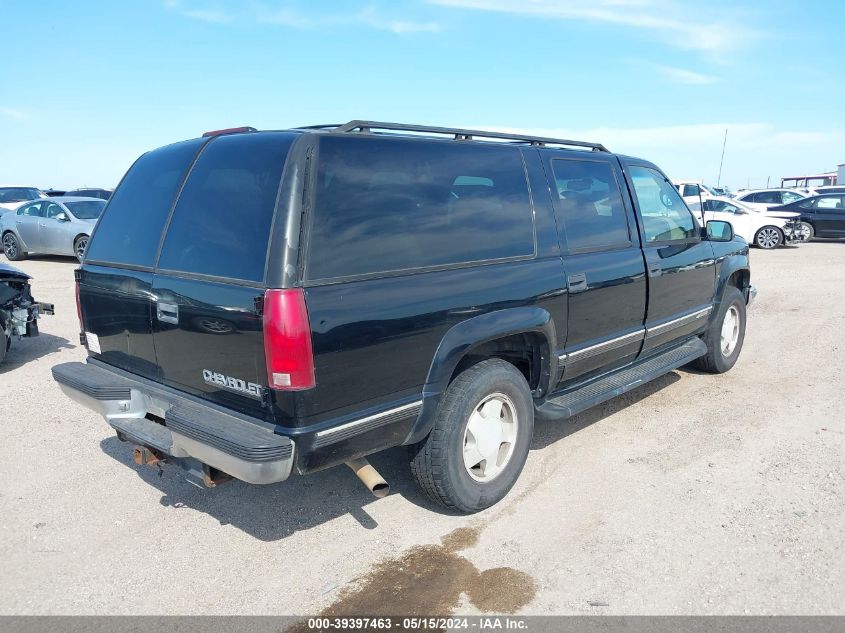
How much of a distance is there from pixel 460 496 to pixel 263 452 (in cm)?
128

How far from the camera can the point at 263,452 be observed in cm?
273

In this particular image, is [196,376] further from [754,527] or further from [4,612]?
[754,527]

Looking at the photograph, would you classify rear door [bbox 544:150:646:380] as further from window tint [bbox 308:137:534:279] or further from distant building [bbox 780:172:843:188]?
distant building [bbox 780:172:843:188]

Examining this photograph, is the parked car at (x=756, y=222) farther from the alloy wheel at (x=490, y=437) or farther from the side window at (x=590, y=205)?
the alloy wheel at (x=490, y=437)

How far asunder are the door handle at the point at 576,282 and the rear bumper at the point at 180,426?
2075mm

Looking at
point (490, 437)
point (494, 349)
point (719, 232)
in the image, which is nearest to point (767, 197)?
point (719, 232)

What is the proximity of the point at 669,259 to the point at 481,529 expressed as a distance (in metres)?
2.68

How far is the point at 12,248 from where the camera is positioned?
16.0 meters

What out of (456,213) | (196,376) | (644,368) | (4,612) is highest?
(456,213)

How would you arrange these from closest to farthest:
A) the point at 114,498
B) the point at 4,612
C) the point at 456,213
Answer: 1. the point at 4,612
2. the point at 456,213
3. the point at 114,498

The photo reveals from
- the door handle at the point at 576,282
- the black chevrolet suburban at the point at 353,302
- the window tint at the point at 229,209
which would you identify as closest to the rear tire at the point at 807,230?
the black chevrolet suburban at the point at 353,302

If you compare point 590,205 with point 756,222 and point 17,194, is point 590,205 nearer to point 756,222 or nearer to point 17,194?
point 756,222

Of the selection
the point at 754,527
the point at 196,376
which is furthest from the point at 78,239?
the point at 754,527

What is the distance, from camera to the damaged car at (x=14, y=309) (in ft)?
21.4
